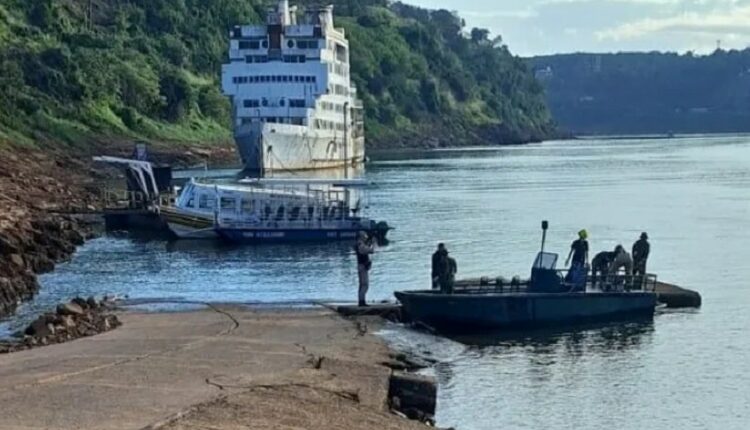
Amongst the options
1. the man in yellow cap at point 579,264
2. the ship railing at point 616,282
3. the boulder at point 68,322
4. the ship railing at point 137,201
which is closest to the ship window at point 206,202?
the ship railing at point 137,201

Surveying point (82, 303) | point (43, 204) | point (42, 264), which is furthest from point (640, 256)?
point (43, 204)

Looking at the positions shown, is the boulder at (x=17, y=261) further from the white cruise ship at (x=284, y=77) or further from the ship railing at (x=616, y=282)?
the white cruise ship at (x=284, y=77)

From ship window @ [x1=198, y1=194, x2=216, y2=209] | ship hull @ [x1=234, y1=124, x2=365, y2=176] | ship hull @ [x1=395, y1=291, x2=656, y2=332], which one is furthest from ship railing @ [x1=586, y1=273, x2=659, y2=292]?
ship hull @ [x1=234, y1=124, x2=365, y2=176]

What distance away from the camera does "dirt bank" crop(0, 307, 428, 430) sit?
2081cm

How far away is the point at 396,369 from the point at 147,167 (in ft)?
134

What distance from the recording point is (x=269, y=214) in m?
59.4

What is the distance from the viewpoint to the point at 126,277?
156ft

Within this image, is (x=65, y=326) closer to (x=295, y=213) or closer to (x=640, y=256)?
(x=640, y=256)

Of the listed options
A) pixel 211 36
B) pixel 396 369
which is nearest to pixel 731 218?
pixel 396 369

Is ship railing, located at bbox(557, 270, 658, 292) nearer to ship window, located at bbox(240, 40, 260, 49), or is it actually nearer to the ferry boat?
the ferry boat

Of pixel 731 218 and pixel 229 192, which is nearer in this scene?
pixel 229 192

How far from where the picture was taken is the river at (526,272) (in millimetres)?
27719

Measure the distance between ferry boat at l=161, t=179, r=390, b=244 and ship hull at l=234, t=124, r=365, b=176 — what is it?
3772 centimetres

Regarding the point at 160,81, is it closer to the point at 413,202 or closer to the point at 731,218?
the point at 413,202
